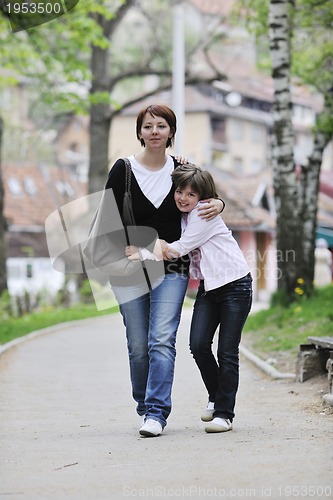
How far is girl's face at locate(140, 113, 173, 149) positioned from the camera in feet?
22.1

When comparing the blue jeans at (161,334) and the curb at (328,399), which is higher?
the blue jeans at (161,334)

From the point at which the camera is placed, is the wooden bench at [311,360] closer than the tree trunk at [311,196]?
Yes

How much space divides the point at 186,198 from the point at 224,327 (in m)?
0.86

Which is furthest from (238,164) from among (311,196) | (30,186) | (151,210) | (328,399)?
(151,210)

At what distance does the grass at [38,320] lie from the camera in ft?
59.9

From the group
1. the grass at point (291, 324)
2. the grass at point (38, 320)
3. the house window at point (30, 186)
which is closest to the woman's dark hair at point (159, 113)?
the grass at point (291, 324)

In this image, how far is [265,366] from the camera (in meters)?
11.6

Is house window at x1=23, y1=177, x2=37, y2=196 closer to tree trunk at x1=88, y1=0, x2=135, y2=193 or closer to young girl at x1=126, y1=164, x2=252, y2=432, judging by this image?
tree trunk at x1=88, y1=0, x2=135, y2=193

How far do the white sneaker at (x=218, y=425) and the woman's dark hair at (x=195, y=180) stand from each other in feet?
4.55

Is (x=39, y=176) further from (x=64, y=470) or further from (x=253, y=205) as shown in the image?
(x=64, y=470)

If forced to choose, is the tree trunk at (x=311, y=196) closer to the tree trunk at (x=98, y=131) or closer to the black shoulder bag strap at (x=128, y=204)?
the black shoulder bag strap at (x=128, y=204)

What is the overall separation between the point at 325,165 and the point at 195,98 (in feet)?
63.0

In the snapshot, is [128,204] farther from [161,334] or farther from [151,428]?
[151,428]

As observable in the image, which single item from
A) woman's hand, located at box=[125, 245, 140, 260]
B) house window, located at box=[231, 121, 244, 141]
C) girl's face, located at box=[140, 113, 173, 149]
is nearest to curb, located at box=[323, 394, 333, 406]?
woman's hand, located at box=[125, 245, 140, 260]
